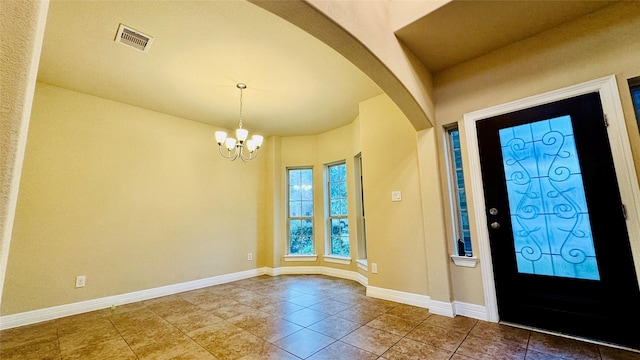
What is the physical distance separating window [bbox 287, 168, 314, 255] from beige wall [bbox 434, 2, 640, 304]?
Result: 2.81 metres

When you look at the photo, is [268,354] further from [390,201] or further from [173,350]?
[390,201]

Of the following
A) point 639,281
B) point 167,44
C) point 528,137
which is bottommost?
point 639,281

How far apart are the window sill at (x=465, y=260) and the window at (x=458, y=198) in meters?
0.06

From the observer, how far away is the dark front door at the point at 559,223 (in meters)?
1.92

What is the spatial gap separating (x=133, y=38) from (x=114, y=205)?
6.99 feet

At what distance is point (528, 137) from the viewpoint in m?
2.31

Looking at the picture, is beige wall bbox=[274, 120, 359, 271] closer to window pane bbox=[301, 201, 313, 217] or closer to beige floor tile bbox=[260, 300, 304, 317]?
window pane bbox=[301, 201, 313, 217]

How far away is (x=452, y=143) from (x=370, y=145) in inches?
40.1

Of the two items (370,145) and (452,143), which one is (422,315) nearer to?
(452,143)

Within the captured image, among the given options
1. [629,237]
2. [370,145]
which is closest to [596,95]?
[629,237]

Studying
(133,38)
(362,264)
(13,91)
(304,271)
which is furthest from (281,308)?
(133,38)

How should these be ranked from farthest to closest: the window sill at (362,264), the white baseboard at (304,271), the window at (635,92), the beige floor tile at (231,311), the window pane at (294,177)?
1. the window pane at (294,177)
2. the white baseboard at (304,271)
3. the window sill at (362,264)
4. the beige floor tile at (231,311)
5. the window at (635,92)

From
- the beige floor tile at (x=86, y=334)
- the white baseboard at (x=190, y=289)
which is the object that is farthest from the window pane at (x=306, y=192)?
the beige floor tile at (x=86, y=334)

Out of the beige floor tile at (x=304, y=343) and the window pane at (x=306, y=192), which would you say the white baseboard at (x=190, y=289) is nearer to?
the beige floor tile at (x=304, y=343)
